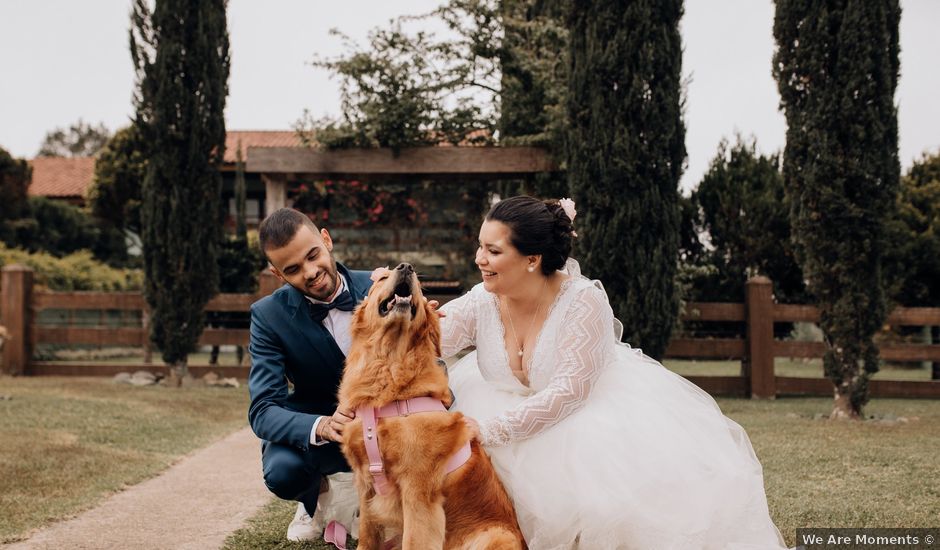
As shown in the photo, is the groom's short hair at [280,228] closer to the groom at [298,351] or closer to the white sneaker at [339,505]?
the groom at [298,351]

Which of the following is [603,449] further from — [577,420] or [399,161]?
[399,161]

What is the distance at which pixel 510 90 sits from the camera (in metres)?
12.4

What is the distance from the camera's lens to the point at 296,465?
3.56m

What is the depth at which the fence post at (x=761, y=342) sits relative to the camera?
32.8 feet

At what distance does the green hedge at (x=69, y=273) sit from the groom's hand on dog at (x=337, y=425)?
14359mm

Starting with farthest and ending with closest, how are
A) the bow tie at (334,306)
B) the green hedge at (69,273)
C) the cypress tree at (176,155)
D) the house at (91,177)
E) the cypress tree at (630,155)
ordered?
the house at (91,177), the green hedge at (69,273), the cypress tree at (176,155), the cypress tree at (630,155), the bow tie at (334,306)

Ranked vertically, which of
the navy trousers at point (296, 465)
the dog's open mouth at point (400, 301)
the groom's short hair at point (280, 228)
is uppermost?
the groom's short hair at point (280, 228)

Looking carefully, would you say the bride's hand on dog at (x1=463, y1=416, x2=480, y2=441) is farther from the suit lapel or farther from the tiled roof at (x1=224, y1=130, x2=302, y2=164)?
the tiled roof at (x1=224, y1=130, x2=302, y2=164)

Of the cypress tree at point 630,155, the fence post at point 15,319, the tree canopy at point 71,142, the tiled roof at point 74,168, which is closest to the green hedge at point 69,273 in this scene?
the fence post at point 15,319

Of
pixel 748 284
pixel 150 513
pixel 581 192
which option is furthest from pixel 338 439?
pixel 748 284

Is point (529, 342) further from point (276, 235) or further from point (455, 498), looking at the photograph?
point (276, 235)

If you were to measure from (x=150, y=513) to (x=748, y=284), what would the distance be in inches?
314

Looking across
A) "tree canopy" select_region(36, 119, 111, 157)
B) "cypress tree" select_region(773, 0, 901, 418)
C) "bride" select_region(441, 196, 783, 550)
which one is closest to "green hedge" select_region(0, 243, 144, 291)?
"cypress tree" select_region(773, 0, 901, 418)

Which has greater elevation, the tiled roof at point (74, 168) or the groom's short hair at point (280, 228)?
the tiled roof at point (74, 168)
